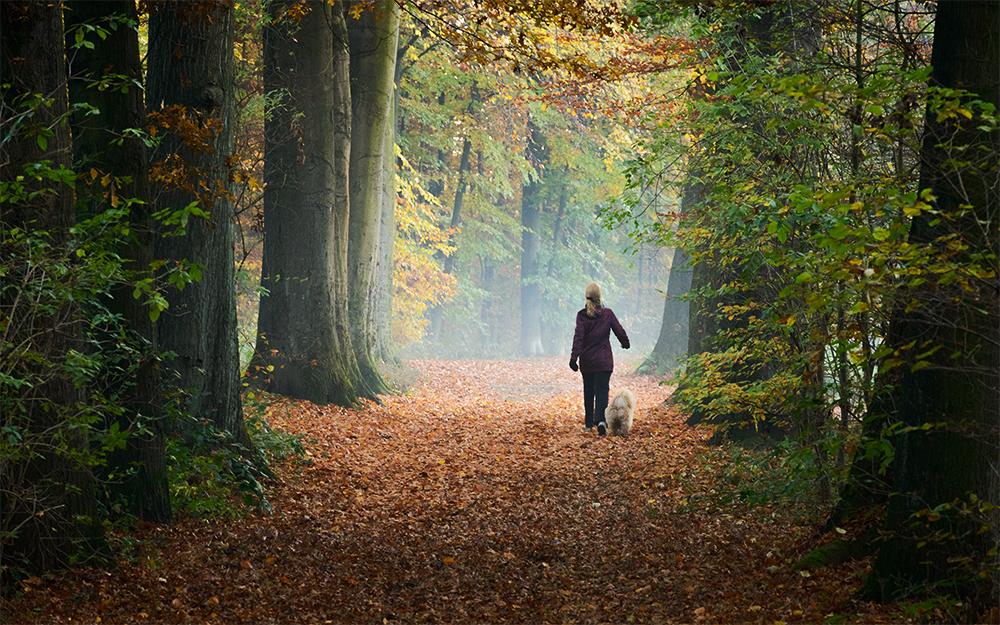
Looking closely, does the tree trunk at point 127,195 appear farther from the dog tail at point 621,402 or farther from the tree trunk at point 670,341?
the tree trunk at point 670,341

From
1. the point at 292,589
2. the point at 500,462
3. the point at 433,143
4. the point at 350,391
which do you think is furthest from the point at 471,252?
the point at 292,589

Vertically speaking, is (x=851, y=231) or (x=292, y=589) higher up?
(x=851, y=231)

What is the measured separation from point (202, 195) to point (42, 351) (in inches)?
112

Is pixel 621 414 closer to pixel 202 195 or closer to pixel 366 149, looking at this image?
pixel 202 195

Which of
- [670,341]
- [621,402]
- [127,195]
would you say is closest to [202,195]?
[127,195]

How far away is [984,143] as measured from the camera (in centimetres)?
386

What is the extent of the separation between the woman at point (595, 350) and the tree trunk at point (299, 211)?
390 centimetres

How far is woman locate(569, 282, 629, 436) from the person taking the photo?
37.8 feet

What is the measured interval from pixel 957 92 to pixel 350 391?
33.5 ft

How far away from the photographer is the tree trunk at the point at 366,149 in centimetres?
1434

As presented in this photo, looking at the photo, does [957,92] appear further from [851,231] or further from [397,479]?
[397,479]

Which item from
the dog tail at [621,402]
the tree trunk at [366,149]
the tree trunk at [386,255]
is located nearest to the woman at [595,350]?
the dog tail at [621,402]

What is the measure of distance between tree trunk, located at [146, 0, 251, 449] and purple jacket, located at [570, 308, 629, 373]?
5451 mm

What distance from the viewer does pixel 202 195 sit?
6.92 meters
